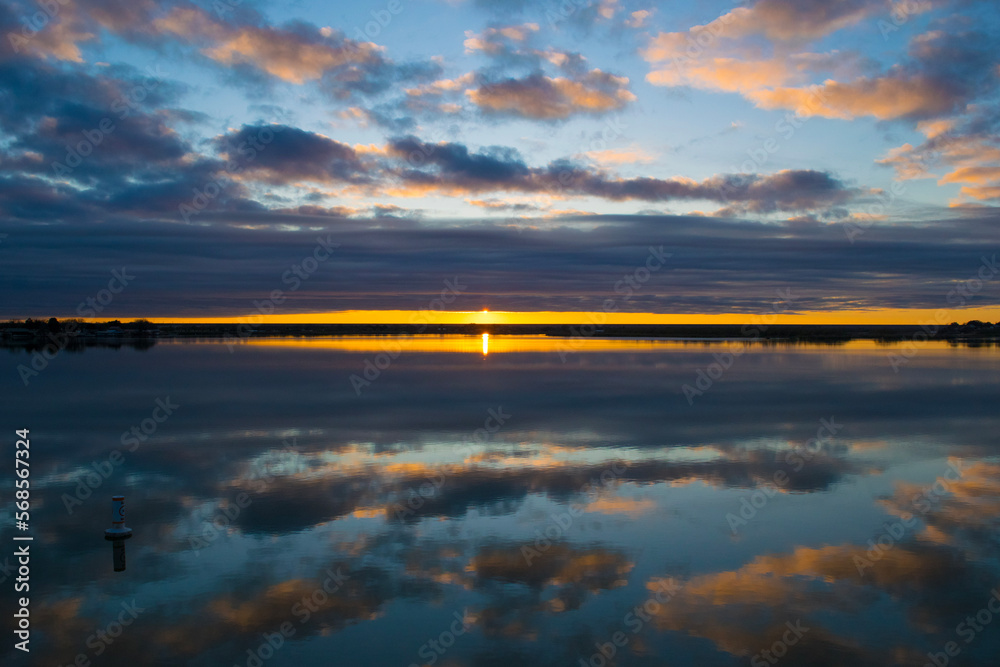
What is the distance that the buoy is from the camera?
1052 cm

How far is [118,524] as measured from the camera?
1072cm

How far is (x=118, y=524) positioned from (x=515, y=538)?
5.83 meters

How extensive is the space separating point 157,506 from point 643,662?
29.6 feet

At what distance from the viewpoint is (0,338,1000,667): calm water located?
24.5 feet

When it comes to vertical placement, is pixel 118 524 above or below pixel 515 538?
above

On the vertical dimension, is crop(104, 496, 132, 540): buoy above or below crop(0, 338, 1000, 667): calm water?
above

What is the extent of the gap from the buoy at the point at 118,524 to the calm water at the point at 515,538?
234 mm

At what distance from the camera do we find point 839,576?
9148 millimetres

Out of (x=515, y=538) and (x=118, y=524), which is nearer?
(x=515, y=538)

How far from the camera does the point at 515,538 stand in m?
10.6

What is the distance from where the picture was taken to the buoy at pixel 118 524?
10516 mm

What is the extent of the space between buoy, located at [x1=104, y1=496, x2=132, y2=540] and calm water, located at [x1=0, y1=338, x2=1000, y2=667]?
0.23 m

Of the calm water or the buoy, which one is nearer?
the calm water

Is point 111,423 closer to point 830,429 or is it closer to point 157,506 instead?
point 157,506
